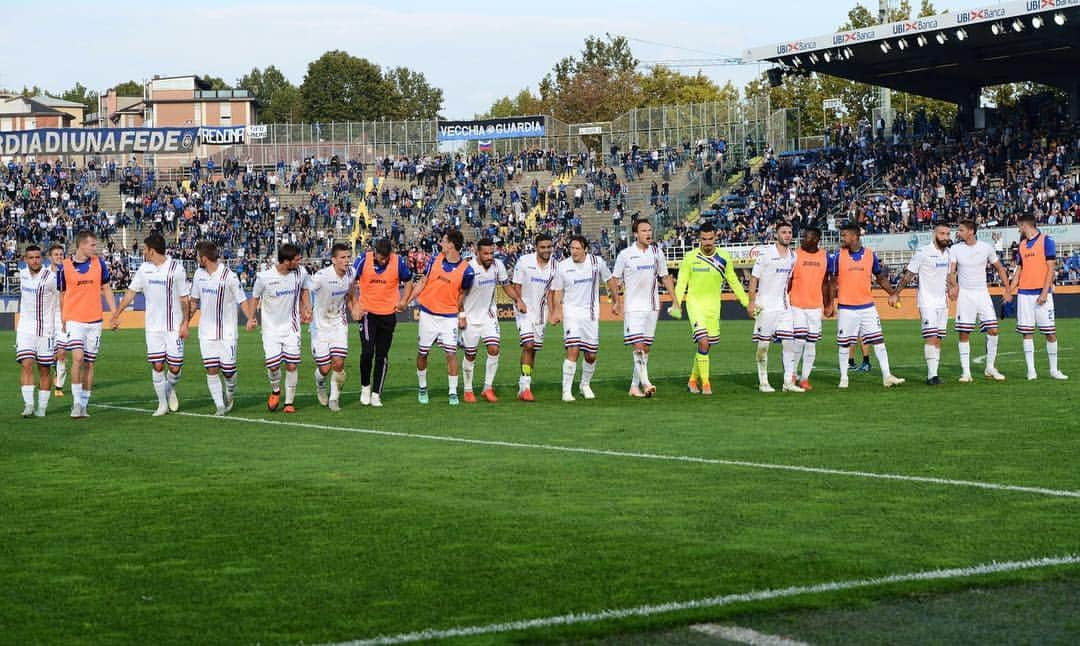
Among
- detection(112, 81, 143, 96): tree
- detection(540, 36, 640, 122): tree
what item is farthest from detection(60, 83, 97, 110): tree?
detection(540, 36, 640, 122): tree

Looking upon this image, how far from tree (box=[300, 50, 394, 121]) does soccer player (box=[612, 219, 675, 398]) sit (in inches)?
4368

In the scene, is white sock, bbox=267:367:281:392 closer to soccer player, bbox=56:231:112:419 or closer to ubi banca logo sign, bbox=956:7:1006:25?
soccer player, bbox=56:231:112:419

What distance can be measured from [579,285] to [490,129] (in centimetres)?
→ 5883

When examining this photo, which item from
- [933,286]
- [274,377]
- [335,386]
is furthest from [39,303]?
[933,286]

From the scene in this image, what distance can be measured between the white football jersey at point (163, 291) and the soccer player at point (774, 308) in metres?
7.64

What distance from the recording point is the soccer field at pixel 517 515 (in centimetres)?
682

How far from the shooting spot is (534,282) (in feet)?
62.6

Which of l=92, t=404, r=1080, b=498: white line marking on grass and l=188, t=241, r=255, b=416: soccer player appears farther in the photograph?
l=188, t=241, r=255, b=416: soccer player

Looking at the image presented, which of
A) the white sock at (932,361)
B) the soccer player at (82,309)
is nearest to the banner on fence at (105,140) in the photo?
the soccer player at (82,309)

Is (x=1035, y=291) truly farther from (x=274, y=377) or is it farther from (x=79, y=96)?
(x=79, y=96)

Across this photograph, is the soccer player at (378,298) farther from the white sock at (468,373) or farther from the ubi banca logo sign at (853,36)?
the ubi banca logo sign at (853,36)

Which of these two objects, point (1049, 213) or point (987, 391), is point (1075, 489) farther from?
point (1049, 213)

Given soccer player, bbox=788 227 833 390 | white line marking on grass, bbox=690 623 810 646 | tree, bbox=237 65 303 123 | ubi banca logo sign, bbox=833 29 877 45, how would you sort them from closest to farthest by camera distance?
white line marking on grass, bbox=690 623 810 646 → soccer player, bbox=788 227 833 390 → ubi banca logo sign, bbox=833 29 877 45 → tree, bbox=237 65 303 123

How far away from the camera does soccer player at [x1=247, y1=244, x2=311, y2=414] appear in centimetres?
1736
